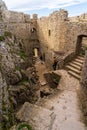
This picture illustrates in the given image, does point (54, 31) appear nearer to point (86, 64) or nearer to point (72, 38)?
point (72, 38)

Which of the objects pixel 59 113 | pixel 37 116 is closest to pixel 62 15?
pixel 59 113

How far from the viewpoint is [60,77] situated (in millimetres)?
9648

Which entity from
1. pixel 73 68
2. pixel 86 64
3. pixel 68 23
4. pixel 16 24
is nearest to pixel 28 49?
pixel 16 24

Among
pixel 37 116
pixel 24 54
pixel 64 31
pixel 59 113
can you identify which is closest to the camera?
pixel 37 116

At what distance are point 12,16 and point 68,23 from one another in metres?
7.10

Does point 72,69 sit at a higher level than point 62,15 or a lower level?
lower

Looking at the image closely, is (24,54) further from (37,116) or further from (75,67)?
(37,116)

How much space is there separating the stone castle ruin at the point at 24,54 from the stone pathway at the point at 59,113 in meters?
0.99

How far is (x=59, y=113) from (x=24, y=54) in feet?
27.1

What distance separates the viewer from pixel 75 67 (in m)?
10.1

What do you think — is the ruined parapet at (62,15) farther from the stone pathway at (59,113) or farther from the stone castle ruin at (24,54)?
the stone pathway at (59,113)

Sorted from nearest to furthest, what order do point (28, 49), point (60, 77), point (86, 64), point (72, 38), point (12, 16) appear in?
point (86, 64)
point (60, 77)
point (72, 38)
point (12, 16)
point (28, 49)

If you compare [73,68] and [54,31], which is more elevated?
[54,31]

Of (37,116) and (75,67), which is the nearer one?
(37,116)
